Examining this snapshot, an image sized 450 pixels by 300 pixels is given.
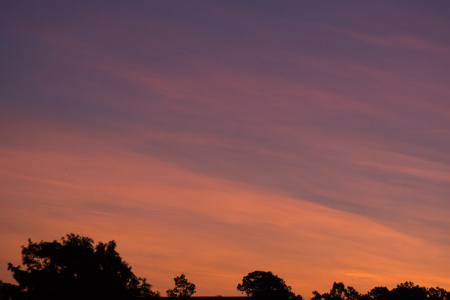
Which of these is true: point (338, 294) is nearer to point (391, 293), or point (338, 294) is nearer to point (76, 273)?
point (391, 293)

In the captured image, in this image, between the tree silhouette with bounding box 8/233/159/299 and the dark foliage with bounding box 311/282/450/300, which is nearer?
the tree silhouette with bounding box 8/233/159/299

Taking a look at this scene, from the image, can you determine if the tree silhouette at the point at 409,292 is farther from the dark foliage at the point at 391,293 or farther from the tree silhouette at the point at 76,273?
the tree silhouette at the point at 76,273

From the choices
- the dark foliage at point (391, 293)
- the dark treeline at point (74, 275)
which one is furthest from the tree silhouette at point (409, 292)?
the dark treeline at point (74, 275)

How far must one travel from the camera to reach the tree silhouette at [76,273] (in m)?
69.7

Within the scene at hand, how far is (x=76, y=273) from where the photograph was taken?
72.3 m

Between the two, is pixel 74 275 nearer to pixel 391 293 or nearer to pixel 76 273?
pixel 76 273

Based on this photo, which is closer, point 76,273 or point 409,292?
point 76,273

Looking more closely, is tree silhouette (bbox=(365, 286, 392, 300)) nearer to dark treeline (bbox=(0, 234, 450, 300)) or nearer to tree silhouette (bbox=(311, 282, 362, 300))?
tree silhouette (bbox=(311, 282, 362, 300))

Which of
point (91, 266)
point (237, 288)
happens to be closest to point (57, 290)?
point (91, 266)

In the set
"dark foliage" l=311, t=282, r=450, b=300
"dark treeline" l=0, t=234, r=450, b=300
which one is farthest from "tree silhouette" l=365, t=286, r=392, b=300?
"dark treeline" l=0, t=234, r=450, b=300

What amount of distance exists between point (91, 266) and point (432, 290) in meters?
108

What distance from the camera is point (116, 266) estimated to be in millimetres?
74500

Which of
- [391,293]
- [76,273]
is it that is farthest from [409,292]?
[76,273]

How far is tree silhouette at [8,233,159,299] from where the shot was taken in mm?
69688
